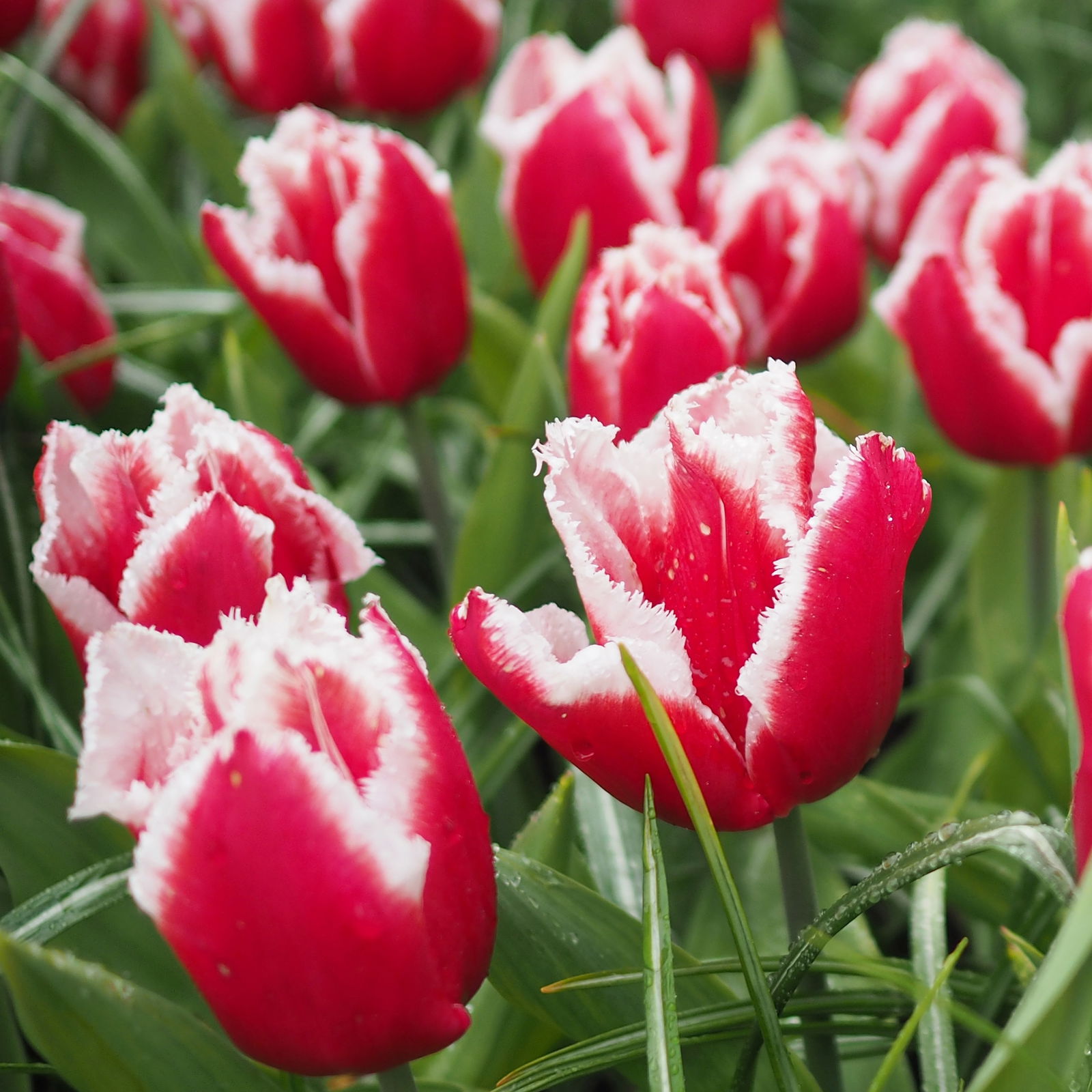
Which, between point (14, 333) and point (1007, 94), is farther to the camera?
point (1007, 94)

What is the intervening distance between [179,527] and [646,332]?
24 cm

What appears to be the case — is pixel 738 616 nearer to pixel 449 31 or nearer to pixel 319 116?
pixel 319 116

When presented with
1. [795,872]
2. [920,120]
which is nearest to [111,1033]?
[795,872]

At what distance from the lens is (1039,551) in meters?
0.75

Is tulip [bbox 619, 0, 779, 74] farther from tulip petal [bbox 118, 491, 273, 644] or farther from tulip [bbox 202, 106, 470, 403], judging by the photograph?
tulip petal [bbox 118, 491, 273, 644]

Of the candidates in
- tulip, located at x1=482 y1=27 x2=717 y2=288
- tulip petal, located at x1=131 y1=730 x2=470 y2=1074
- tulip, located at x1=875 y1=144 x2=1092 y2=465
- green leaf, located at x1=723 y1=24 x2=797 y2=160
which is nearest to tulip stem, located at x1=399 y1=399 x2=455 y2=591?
tulip, located at x1=482 y1=27 x2=717 y2=288

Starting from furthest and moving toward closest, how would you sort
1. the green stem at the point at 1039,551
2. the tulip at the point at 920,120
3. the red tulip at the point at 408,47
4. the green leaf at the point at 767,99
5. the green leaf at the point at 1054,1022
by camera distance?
1. the green leaf at the point at 767,99
2. the red tulip at the point at 408,47
3. the tulip at the point at 920,120
4. the green stem at the point at 1039,551
5. the green leaf at the point at 1054,1022

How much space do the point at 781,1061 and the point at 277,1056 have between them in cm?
13

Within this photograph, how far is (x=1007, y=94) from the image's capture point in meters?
0.95

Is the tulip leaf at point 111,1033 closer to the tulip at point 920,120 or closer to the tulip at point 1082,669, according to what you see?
the tulip at point 1082,669

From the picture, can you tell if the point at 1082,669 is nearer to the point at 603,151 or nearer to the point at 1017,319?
the point at 1017,319

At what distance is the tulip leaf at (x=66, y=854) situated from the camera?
469mm

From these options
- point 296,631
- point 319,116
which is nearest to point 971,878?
point 296,631

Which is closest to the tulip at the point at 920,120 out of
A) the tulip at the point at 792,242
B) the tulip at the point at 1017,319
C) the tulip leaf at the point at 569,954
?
the tulip at the point at 792,242
